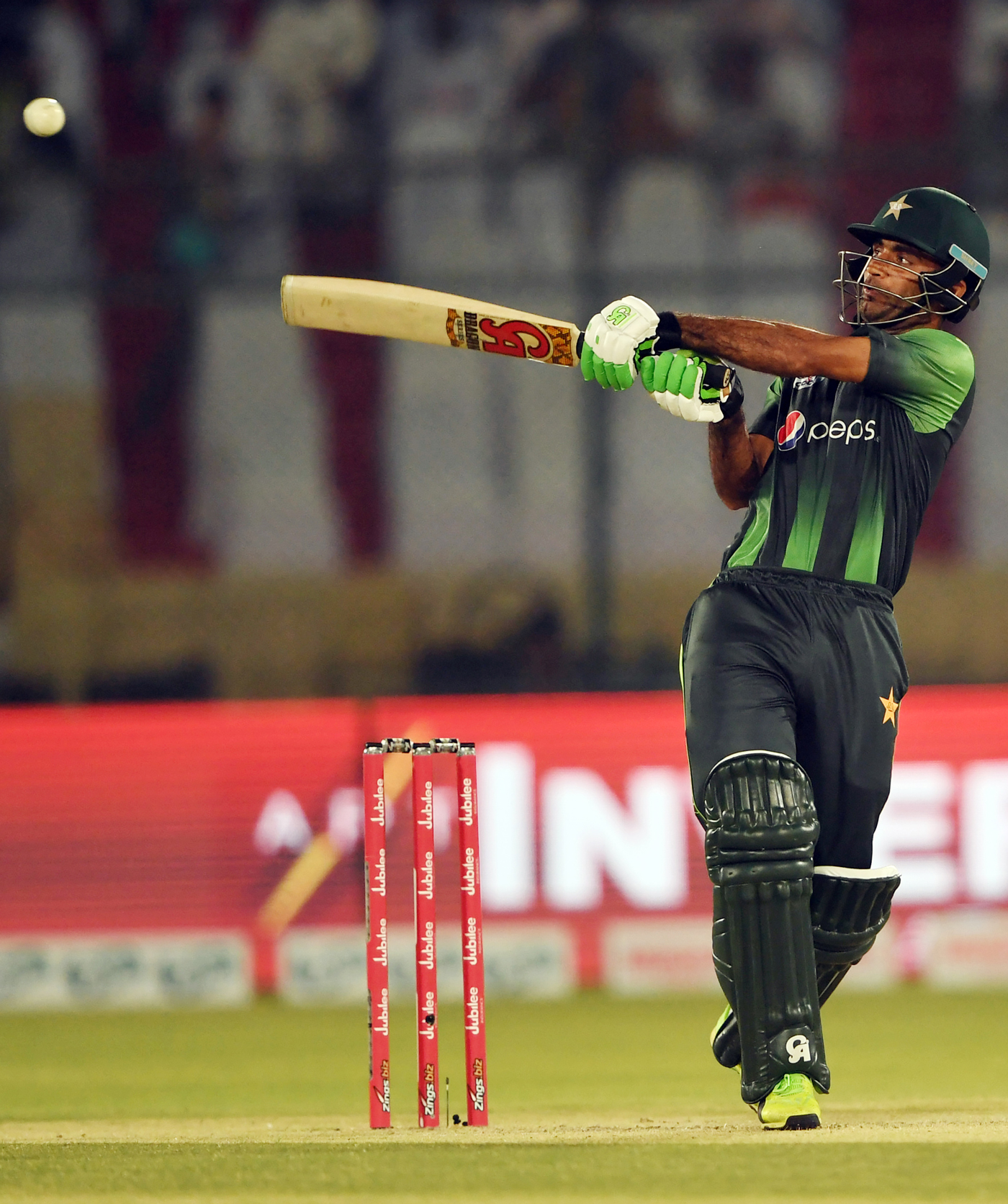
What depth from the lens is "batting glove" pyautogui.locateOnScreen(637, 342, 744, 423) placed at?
3.76 meters

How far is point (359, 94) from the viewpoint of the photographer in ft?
32.9

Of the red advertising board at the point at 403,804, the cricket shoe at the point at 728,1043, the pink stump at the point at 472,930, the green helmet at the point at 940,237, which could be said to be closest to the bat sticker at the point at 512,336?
the green helmet at the point at 940,237

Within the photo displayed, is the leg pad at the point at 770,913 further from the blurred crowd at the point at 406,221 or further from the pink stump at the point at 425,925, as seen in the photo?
the blurred crowd at the point at 406,221

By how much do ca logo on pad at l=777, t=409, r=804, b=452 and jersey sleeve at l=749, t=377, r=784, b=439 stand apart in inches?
2.1

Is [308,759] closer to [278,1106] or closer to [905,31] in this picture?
[278,1106]

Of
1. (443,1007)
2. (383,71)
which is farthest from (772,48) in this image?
(443,1007)

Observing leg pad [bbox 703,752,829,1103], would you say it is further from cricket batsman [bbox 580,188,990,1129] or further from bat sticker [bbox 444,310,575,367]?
bat sticker [bbox 444,310,575,367]

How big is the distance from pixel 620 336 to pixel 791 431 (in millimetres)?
435

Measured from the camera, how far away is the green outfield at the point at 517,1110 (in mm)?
3180

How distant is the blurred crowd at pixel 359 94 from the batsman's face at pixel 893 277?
19.8 ft

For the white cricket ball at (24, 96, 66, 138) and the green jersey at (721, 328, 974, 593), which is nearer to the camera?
the green jersey at (721, 328, 974, 593)

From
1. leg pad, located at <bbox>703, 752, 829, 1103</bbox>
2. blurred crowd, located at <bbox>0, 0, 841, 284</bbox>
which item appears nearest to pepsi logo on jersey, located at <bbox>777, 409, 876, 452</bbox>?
leg pad, located at <bbox>703, 752, 829, 1103</bbox>

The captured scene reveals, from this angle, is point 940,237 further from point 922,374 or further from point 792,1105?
point 792,1105

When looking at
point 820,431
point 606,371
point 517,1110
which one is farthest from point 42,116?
point 517,1110
